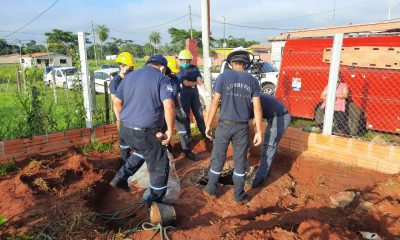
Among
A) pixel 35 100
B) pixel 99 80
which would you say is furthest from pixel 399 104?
pixel 99 80

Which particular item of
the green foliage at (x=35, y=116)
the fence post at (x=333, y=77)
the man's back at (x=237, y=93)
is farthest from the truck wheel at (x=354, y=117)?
the green foliage at (x=35, y=116)

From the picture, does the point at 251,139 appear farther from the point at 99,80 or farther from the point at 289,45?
the point at 99,80

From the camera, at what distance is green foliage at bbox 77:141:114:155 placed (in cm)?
559

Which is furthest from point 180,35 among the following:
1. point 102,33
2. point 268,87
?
point 268,87

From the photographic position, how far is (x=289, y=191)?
175 inches

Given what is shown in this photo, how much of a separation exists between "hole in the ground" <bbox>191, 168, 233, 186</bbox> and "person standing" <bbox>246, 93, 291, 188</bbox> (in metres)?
0.42

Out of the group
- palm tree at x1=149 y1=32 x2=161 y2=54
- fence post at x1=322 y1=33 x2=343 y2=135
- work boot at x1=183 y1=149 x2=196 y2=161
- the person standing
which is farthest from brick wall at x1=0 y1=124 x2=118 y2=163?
palm tree at x1=149 y1=32 x2=161 y2=54

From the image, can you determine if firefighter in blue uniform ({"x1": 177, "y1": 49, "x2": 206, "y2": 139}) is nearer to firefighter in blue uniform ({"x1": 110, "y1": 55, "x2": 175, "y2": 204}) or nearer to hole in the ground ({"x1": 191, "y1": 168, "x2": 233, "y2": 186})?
hole in the ground ({"x1": 191, "y1": 168, "x2": 233, "y2": 186})

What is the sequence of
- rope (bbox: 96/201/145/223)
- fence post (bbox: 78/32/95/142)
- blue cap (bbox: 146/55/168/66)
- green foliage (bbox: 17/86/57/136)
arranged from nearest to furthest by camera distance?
rope (bbox: 96/201/145/223) < blue cap (bbox: 146/55/168/66) < green foliage (bbox: 17/86/57/136) < fence post (bbox: 78/32/95/142)

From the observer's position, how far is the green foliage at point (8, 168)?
4.65 meters

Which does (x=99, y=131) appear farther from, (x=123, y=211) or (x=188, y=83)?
(x=123, y=211)

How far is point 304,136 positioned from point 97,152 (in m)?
3.66

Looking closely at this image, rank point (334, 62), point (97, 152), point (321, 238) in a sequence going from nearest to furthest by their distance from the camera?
1. point (321, 238)
2. point (334, 62)
3. point (97, 152)

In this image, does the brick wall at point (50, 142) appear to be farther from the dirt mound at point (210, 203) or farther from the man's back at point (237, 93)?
the man's back at point (237, 93)
